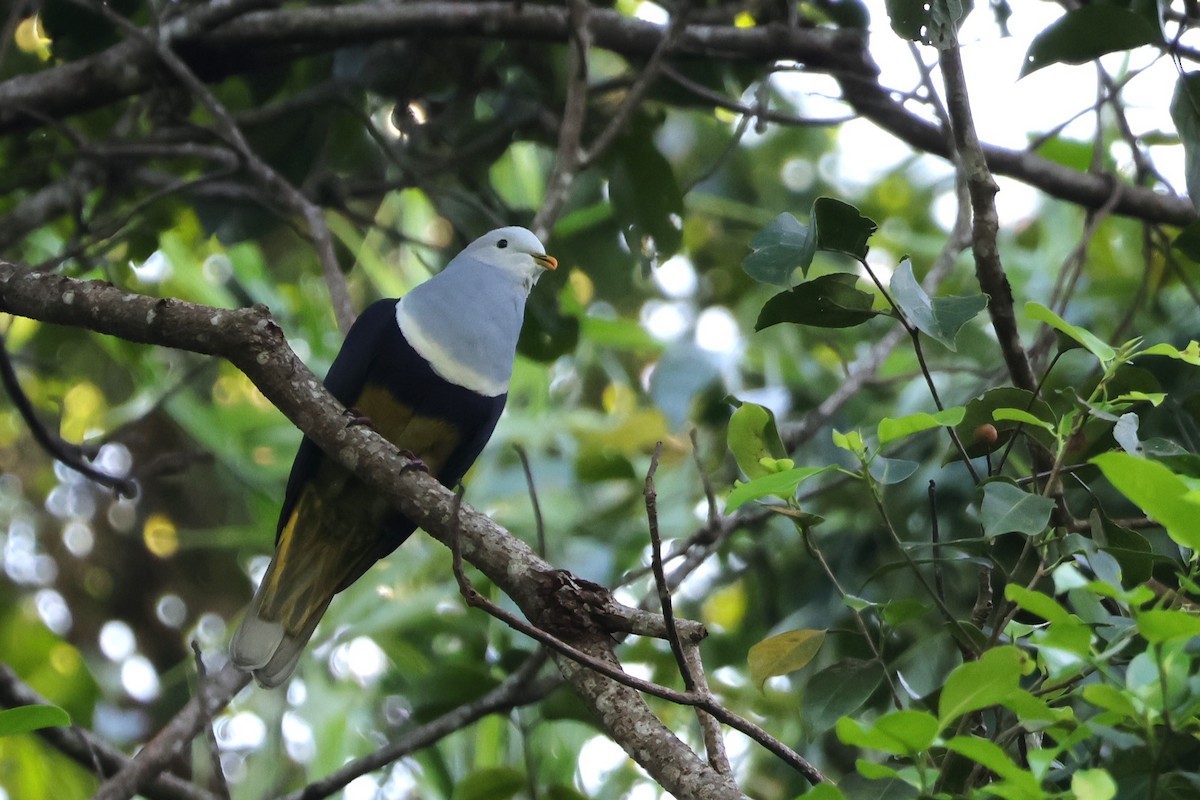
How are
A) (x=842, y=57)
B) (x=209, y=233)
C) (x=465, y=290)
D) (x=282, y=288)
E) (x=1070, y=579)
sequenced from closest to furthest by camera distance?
1. (x=1070, y=579)
2. (x=465, y=290)
3. (x=842, y=57)
4. (x=209, y=233)
5. (x=282, y=288)

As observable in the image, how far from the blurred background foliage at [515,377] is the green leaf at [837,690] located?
0.42m

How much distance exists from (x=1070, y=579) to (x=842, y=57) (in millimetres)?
2233

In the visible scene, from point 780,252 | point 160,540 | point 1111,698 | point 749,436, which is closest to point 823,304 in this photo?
point 780,252

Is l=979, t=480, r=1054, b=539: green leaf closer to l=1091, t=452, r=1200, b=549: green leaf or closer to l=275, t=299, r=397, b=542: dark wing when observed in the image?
l=1091, t=452, r=1200, b=549: green leaf

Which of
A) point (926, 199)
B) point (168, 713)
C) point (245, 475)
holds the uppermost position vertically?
point (926, 199)

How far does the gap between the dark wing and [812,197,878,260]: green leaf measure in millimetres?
1302

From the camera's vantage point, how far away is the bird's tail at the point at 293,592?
273 centimetres

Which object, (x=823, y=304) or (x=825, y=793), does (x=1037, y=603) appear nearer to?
(x=825, y=793)

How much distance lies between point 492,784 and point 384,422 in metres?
0.81

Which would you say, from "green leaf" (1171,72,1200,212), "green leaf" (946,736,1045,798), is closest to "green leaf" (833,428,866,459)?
"green leaf" (946,736,1045,798)

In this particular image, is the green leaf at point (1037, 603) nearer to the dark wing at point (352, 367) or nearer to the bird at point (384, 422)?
the bird at point (384, 422)

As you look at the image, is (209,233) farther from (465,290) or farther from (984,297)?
(984,297)

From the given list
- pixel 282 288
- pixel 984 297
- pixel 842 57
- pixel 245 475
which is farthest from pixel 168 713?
pixel 984 297

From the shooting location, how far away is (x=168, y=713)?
397 centimetres
